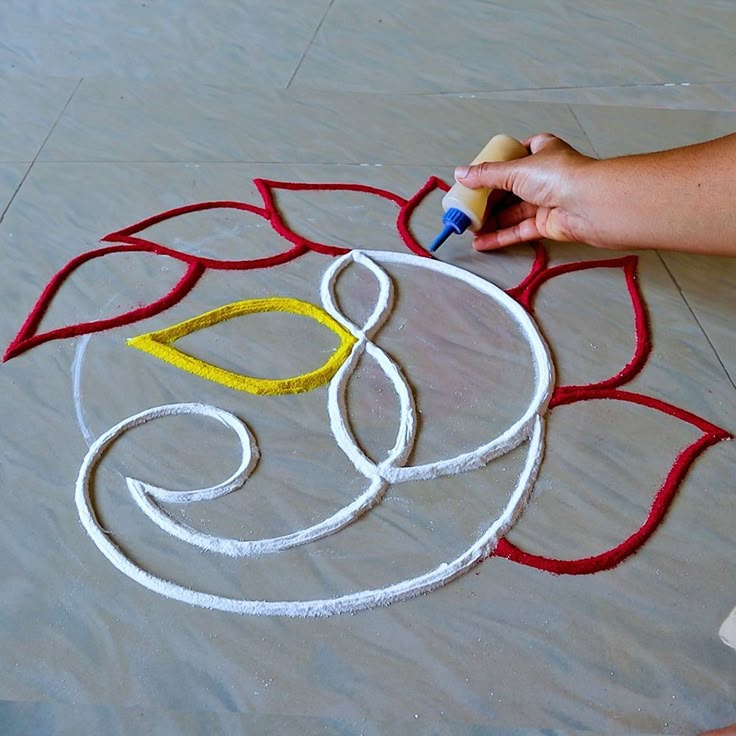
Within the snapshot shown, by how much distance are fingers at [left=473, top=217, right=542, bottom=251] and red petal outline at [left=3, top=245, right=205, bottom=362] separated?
28 centimetres

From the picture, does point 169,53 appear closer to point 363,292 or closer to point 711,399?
point 363,292

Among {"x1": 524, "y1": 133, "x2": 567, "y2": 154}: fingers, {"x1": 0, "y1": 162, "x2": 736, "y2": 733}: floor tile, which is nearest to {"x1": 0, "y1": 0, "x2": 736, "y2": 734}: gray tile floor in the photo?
{"x1": 0, "y1": 162, "x2": 736, "y2": 733}: floor tile

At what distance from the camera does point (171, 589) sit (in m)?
0.59

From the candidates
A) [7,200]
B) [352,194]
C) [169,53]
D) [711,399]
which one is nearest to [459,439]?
[711,399]

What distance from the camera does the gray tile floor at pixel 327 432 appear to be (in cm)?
55

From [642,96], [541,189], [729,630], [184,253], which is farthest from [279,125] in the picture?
[729,630]

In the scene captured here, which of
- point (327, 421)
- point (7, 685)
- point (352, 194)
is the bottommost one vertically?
point (7, 685)

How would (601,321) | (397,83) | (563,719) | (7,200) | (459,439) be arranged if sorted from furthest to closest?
(397,83) < (7,200) < (601,321) < (459,439) < (563,719)

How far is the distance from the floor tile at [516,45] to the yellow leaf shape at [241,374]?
1.52 feet

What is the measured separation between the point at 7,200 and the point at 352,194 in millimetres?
366

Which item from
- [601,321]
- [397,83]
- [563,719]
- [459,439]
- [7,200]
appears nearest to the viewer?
[563,719]

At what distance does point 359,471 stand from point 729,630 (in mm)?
279

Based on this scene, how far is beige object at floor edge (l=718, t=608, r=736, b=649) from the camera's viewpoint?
0.56 metres

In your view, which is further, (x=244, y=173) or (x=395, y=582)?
(x=244, y=173)
